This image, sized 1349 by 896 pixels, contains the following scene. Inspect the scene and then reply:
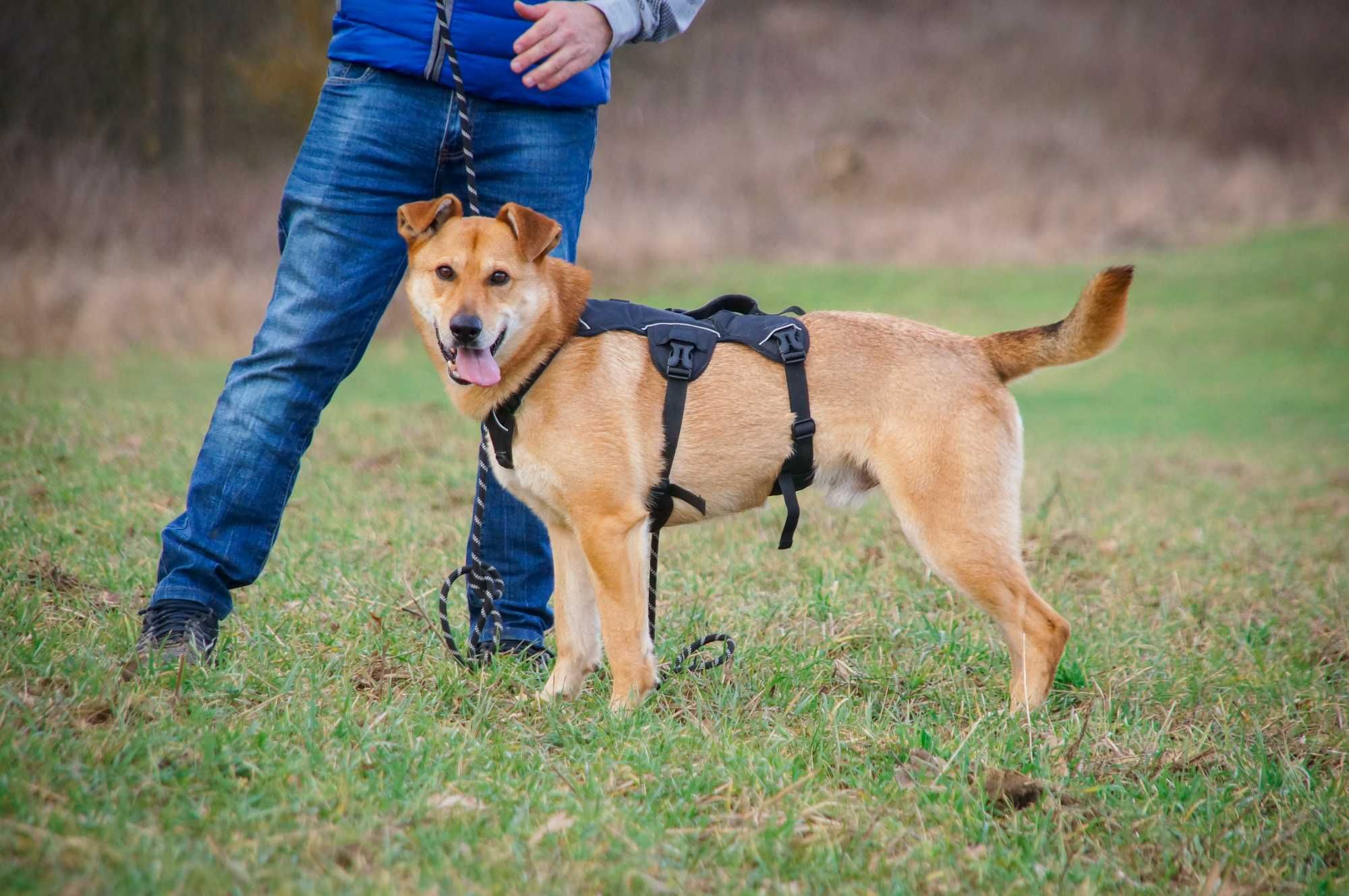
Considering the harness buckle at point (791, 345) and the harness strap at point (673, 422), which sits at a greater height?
the harness buckle at point (791, 345)

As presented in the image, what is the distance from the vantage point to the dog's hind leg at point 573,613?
385cm

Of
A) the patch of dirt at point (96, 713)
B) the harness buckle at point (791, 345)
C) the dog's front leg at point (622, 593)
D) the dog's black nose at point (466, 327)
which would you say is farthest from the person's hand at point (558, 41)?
the patch of dirt at point (96, 713)

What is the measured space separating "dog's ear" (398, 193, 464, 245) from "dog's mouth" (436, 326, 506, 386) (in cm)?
37

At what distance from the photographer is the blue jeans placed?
3.61 metres

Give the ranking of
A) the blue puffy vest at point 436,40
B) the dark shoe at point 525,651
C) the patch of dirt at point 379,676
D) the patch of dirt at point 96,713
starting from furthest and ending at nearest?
1. the dark shoe at point 525,651
2. the blue puffy vest at point 436,40
3. the patch of dirt at point 379,676
4. the patch of dirt at point 96,713

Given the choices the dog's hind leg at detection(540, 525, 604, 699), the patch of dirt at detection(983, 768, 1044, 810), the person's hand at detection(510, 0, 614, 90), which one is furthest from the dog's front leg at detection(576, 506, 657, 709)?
the person's hand at detection(510, 0, 614, 90)

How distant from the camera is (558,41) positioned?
3.50m

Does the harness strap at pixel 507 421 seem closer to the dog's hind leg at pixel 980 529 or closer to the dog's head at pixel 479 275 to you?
the dog's head at pixel 479 275

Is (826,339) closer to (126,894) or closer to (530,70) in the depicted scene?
(530,70)

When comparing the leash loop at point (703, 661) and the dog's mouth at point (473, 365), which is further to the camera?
the leash loop at point (703, 661)

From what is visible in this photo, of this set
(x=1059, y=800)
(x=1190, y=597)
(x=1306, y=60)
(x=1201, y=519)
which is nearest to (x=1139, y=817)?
(x=1059, y=800)

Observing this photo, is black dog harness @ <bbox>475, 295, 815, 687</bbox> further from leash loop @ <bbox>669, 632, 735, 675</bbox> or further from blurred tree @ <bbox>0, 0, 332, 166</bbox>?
blurred tree @ <bbox>0, 0, 332, 166</bbox>

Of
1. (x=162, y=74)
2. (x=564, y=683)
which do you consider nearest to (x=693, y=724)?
(x=564, y=683)

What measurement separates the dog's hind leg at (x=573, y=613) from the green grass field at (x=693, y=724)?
131 millimetres
